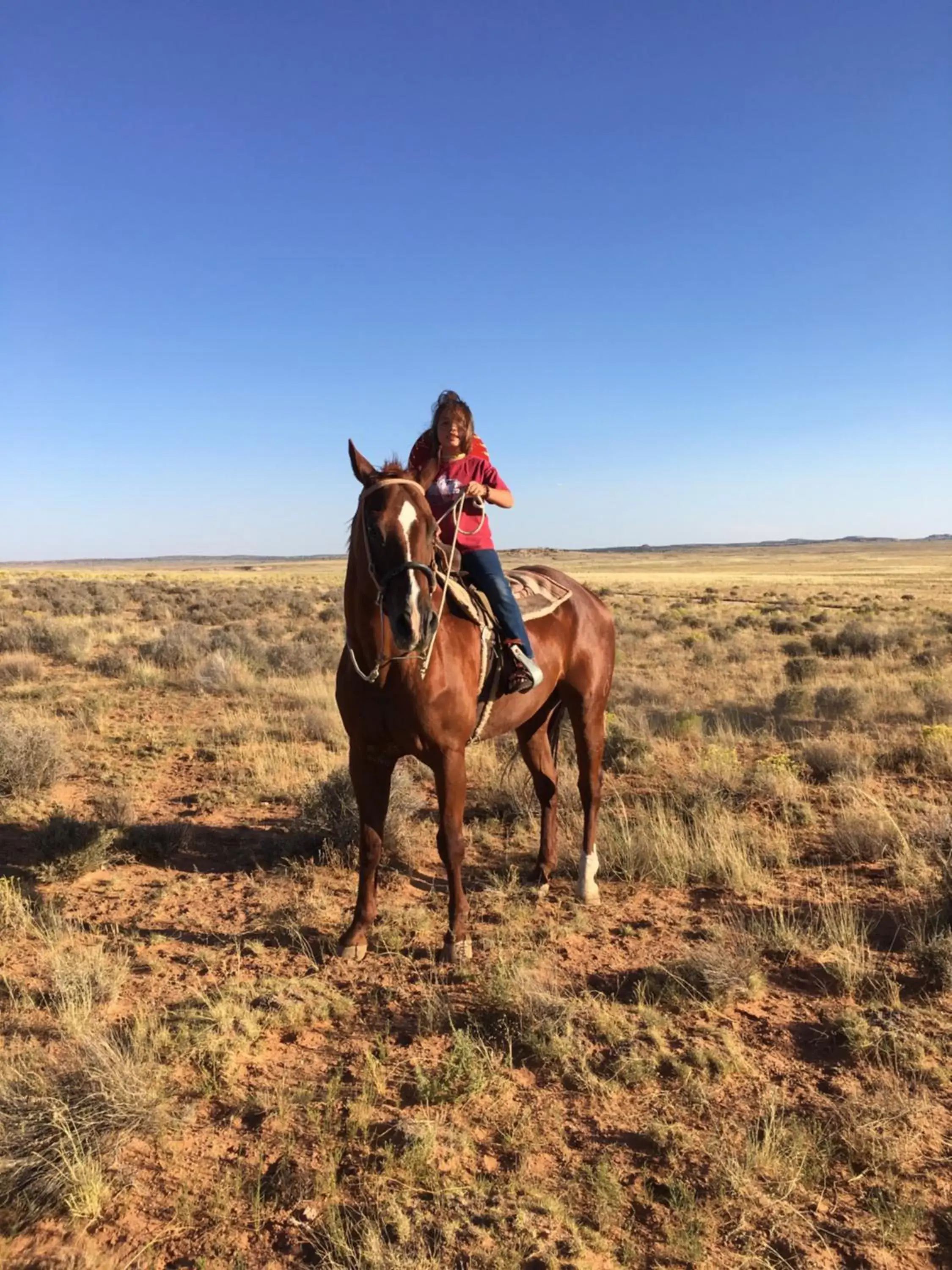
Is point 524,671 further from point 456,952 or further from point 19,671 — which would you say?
point 19,671

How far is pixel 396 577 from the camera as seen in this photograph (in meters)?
3.38

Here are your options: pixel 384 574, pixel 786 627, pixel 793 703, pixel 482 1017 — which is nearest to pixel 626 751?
pixel 793 703

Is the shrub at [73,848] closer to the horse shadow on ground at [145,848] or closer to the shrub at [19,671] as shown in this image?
the horse shadow on ground at [145,848]

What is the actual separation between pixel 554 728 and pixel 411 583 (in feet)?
10.5

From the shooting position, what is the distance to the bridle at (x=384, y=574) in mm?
3389

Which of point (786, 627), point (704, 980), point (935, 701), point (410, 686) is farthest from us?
point (786, 627)

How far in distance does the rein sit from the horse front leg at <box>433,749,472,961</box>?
621mm

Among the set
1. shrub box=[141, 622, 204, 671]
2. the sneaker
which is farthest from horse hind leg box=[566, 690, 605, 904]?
shrub box=[141, 622, 204, 671]

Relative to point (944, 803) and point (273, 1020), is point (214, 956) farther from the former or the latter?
point (944, 803)

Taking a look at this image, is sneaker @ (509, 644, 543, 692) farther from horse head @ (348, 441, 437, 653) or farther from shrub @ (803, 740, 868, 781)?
shrub @ (803, 740, 868, 781)

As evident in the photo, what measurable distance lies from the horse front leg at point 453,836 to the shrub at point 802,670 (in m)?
10.7

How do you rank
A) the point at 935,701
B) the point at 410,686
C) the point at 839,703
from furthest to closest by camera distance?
1. the point at 839,703
2. the point at 935,701
3. the point at 410,686

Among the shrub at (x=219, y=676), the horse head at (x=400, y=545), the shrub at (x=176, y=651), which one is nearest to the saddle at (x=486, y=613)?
the horse head at (x=400, y=545)

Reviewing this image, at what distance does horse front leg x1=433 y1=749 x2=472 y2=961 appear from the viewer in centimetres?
423
